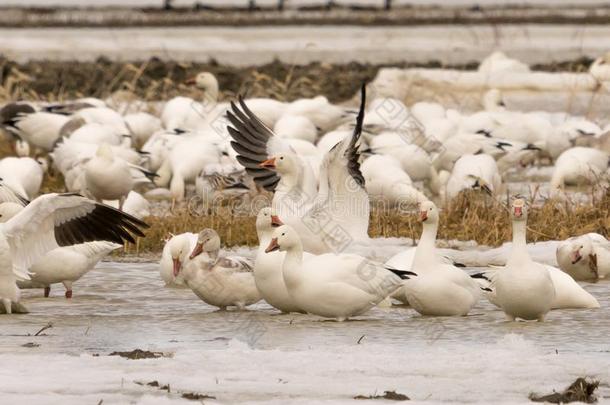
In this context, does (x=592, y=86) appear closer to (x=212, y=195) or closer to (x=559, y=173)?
(x=559, y=173)

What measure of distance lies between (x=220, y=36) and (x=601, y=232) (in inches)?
1086

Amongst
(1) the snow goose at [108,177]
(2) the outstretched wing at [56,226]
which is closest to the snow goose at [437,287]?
(2) the outstretched wing at [56,226]

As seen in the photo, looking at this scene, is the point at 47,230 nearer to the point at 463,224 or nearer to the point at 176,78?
the point at 463,224

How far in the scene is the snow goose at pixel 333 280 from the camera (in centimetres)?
785

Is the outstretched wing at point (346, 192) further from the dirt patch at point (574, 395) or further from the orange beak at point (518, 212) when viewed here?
the dirt patch at point (574, 395)

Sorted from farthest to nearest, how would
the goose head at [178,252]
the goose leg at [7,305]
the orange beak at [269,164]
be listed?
the orange beak at [269,164]
the goose head at [178,252]
the goose leg at [7,305]

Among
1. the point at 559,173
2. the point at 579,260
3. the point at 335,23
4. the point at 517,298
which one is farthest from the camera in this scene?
the point at 335,23

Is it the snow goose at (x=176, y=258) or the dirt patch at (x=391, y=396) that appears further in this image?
the snow goose at (x=176, y=258)

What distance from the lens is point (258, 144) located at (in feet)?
35.9

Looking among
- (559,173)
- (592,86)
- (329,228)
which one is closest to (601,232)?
(329,228)

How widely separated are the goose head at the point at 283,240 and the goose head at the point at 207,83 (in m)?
10.4

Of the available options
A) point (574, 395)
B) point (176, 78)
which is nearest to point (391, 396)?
point (574, 395)

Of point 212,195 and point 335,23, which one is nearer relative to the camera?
point 212,195

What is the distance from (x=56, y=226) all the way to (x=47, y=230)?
0.43 feet
